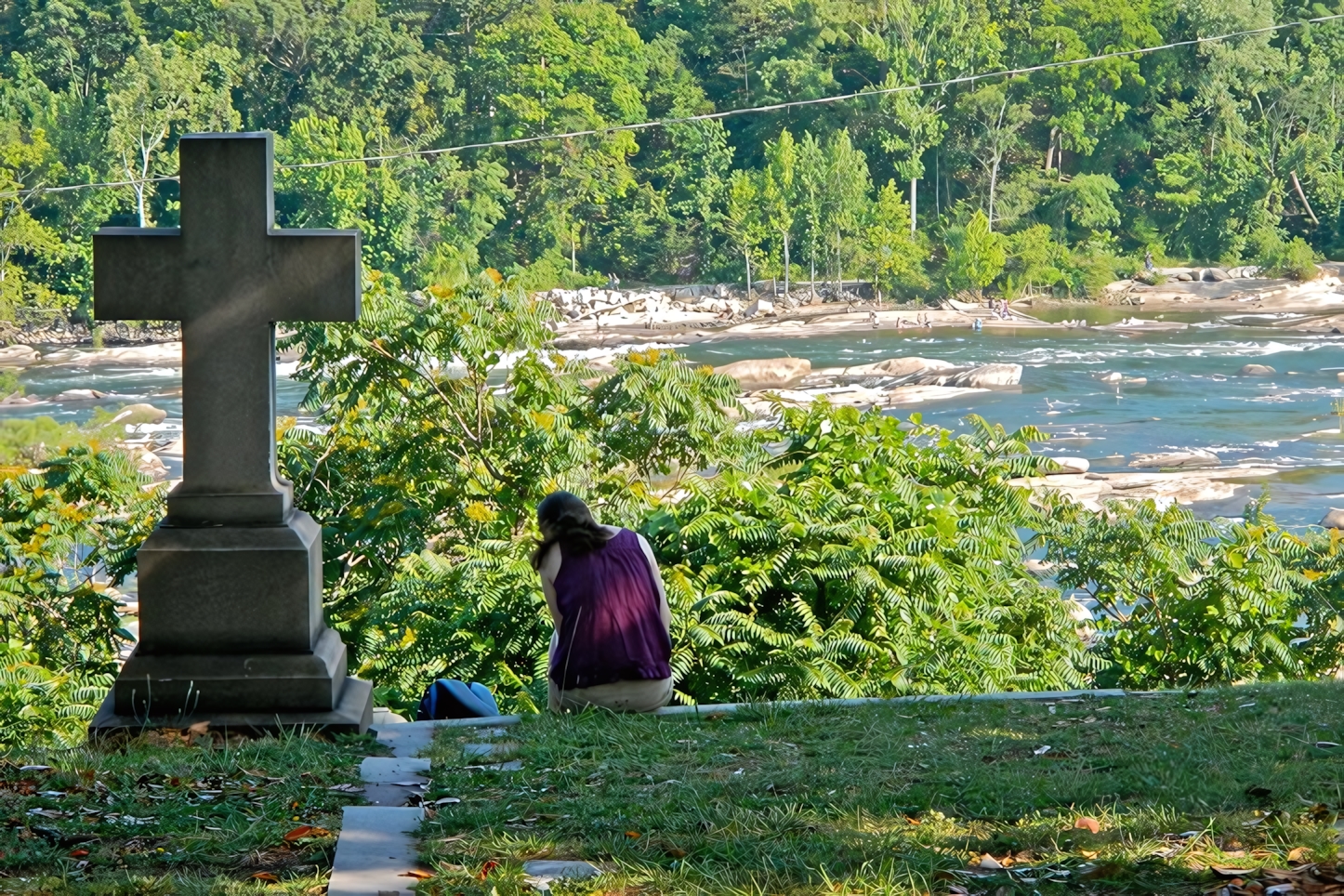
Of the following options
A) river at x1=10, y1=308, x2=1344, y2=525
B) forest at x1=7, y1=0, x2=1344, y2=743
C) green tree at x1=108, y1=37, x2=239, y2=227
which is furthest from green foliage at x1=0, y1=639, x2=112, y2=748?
green tree at x1=108, y1=37, x2=239, y2=227

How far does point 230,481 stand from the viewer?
406cm

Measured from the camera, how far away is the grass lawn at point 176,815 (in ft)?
8.69

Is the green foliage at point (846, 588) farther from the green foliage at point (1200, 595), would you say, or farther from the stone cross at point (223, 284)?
the stone cross at point (223, 284)

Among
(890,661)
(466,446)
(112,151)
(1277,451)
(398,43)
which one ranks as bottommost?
(1277,451)

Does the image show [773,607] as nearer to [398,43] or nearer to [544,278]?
[544,278]

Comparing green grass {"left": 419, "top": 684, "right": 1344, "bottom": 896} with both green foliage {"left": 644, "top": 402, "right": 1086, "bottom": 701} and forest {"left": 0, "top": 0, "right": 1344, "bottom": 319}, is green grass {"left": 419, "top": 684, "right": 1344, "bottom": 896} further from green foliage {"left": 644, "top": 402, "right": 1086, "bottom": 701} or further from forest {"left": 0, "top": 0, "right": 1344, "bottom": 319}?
forest {"left": 0, "top": 0, "right": 1344, "bottom": 319}

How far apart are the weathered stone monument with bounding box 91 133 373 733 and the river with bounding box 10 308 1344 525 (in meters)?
23.4

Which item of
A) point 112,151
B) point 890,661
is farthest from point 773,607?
point 112,151

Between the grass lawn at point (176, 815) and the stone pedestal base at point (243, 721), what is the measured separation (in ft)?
0.28

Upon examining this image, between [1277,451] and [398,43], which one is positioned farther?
[398,43]

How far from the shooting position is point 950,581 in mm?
6199

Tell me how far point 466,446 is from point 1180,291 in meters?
45.4

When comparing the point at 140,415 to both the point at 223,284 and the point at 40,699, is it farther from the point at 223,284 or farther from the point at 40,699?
the point at 223,284

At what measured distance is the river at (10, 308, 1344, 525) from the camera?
30.8 metres
